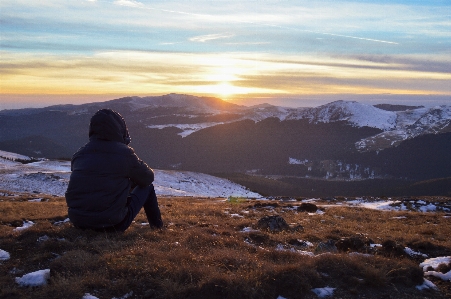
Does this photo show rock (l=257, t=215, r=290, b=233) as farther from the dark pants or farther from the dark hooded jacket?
the dark hooded jacket

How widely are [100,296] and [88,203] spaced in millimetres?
3077

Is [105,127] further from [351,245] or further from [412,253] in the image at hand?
[412,253]

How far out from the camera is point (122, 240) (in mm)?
8805

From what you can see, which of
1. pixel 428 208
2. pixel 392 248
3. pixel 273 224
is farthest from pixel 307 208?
pixel 428 208

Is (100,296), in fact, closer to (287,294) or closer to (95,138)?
(287,294)

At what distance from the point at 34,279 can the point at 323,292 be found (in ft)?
16.3

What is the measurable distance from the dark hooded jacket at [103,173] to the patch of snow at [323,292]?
468 centimetres

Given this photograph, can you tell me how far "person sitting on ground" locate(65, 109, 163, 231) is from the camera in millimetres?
8188

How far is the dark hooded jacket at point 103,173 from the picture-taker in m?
8.19

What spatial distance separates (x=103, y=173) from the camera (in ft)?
26.8

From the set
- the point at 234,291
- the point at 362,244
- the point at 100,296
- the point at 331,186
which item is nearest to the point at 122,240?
the point at 100,296

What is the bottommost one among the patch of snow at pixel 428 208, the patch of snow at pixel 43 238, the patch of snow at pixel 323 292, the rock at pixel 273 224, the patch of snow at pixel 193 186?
the patch of snow at pixel 193 186

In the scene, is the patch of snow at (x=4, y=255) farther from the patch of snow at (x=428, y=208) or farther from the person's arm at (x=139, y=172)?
the patch of snow at (x=428, y=208)

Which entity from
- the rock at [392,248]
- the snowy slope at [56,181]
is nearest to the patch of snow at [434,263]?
the rock at [392,248]
